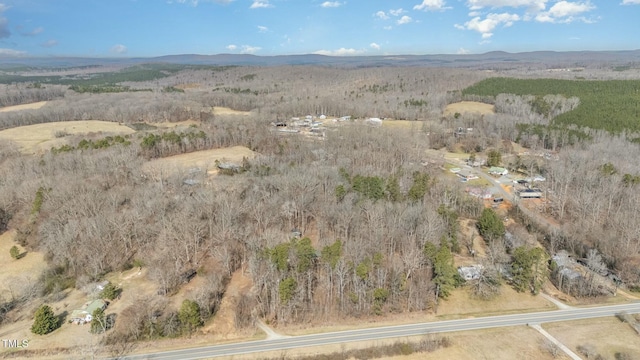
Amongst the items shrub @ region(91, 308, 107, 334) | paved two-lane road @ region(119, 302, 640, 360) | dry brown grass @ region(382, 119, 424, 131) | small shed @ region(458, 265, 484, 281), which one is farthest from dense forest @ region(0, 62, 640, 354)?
dry brown grass @ region(382, 119, 424, 131)

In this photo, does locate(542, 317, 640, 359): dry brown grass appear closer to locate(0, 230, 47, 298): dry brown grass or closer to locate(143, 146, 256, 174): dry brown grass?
locate(0, 230, 47, 298): dry brown grass

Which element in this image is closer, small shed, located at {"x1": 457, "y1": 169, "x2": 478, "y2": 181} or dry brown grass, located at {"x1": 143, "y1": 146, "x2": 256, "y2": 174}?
dry brown grass, located at {"x1": 143, "y1": 146, "x2": 256, "y2": 174}

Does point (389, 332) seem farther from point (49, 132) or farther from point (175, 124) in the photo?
point (175, 124)

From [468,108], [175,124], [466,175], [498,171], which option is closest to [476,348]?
[466,175]

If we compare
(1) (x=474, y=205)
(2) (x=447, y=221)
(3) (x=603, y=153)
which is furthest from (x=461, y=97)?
(2) (x=447, y=221)

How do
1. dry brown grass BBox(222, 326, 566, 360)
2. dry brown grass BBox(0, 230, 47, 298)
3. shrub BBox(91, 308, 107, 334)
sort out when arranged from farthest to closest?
dry brown grass BBox(0, 230, 47, 298) → shrub BBox(91, 308, 107, 334) → dry brown grass BBox(222, 326, 566, 360)

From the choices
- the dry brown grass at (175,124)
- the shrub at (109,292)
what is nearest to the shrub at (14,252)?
the shrub at (109,292)

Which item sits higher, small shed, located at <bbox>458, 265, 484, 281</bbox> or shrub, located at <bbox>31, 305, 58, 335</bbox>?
shrub, located at <bbox>31, 305, 58, 335</bbox>
